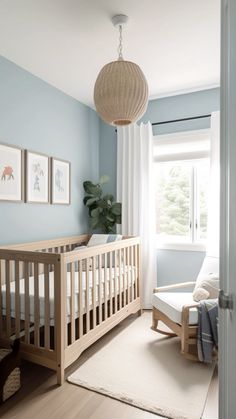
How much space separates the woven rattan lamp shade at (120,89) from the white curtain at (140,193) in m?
1.44

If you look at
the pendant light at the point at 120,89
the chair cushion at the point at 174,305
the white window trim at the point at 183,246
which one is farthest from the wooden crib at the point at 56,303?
the pendant light at the point at 120,89

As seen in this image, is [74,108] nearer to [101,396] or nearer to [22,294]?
[22,294]

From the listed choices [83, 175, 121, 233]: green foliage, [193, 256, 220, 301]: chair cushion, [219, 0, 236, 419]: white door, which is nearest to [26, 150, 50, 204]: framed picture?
[83, 175, 121, 233]: green foliage

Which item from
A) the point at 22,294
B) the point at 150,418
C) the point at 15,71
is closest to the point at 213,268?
the point at 150,418

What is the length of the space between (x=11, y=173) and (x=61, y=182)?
72 cm

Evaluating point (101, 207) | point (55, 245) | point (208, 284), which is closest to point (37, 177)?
point (55, 245)

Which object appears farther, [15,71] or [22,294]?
[15,71]

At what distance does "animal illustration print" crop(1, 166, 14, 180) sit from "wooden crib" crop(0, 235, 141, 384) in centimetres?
61

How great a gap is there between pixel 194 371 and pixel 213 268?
957mm

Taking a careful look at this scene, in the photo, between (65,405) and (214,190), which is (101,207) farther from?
(65,405)

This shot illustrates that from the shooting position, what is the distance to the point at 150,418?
5.07 ft

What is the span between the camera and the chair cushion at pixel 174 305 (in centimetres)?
214

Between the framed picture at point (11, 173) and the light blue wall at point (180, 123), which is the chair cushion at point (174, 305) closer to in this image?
the light blue wall at point (180, 123)

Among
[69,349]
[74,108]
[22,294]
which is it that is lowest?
[69,349]
